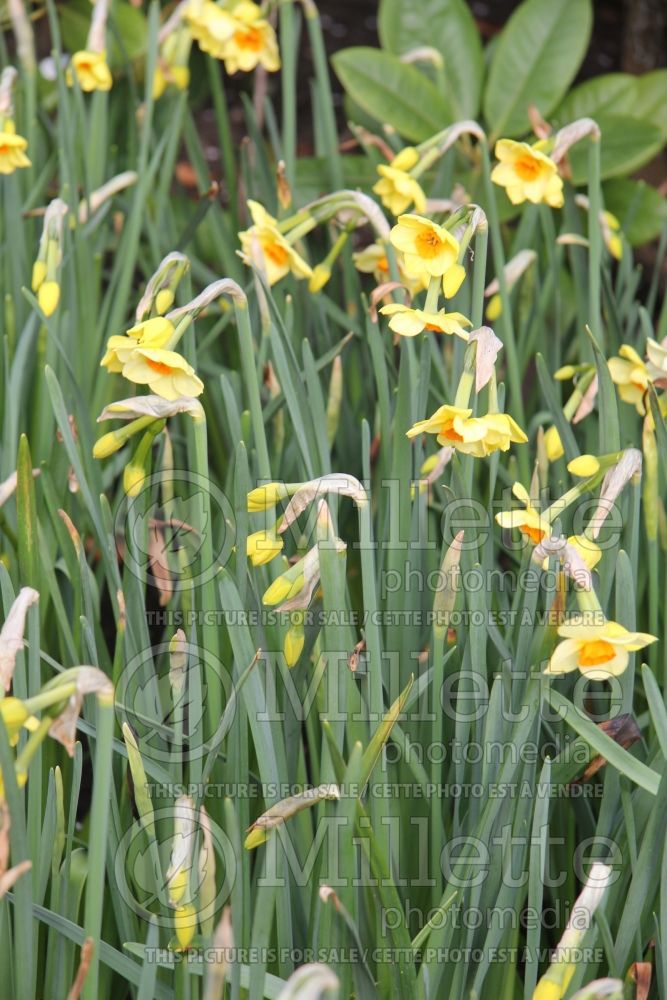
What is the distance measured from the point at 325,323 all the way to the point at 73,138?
1.44 feet

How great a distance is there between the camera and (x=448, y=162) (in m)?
1.56

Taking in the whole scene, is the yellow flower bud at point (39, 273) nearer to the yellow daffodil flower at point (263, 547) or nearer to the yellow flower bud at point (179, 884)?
the yellow daffodil flower at point (263, 547)

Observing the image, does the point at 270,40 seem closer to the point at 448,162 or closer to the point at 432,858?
the point at 448,162

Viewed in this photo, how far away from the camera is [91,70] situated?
55.7 inches

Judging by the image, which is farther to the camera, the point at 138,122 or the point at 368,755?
the point at 138,122

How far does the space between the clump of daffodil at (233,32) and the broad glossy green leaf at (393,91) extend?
20 cm

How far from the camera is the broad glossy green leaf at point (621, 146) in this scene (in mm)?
1650

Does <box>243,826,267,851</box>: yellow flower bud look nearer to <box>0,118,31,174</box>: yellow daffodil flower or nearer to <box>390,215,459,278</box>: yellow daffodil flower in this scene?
<box>390,215,459,278</box>: yellow daffodil flower

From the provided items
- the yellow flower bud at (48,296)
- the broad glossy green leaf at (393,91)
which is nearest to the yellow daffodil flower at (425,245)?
the yellow flower bud at (48,296)

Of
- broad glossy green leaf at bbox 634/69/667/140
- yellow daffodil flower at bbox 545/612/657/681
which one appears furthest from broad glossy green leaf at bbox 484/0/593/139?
yellow daffodil flower at bbox 545/612/657/681

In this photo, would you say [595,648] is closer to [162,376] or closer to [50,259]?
[162,376]

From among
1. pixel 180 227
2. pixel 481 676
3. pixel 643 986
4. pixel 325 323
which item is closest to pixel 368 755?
pixel 481 676

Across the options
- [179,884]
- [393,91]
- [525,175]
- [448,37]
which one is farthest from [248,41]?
[179,884]

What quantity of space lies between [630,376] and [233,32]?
2.52 ft
